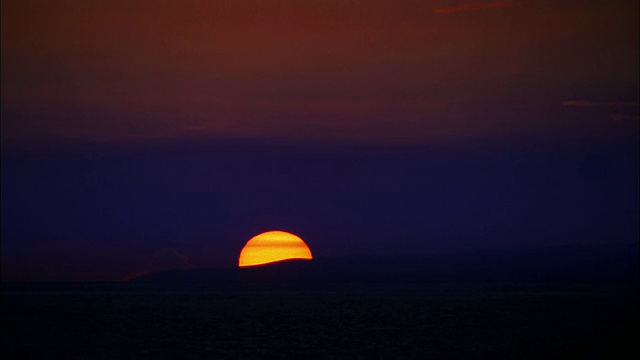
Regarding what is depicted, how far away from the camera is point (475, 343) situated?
39531 millimetres

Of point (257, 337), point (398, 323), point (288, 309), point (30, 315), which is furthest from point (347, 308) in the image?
point (257, 337)

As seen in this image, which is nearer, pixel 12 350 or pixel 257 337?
pixel 12 350

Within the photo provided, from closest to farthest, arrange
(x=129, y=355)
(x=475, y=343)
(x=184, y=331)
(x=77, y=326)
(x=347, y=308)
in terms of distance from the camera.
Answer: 1. (x=129, y=355)
2. (x=475, y=343)
3. (x=184, y=331)
4. (x=77, y=326)
5. (x=347, y=308)

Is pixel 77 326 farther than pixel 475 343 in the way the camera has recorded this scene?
→ Yes

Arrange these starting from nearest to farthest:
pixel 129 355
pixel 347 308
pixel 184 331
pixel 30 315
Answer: pixel 129 355
pixel 184 331
pixel 30 315
pixel 347 308

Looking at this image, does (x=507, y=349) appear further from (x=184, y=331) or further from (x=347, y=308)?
(x=347, y=308)

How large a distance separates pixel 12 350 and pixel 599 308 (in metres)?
41.9

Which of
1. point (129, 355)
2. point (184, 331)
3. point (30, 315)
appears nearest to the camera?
point (129, 355)

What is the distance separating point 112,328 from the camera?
50000 mm

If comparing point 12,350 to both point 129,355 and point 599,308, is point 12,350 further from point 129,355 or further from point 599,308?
point 599,308

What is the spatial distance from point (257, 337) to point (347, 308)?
2756cm

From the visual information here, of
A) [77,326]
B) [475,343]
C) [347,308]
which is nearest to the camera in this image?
[475,343]

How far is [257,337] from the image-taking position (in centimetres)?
4153

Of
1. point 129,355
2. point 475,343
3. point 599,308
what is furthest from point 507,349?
point 599,308
